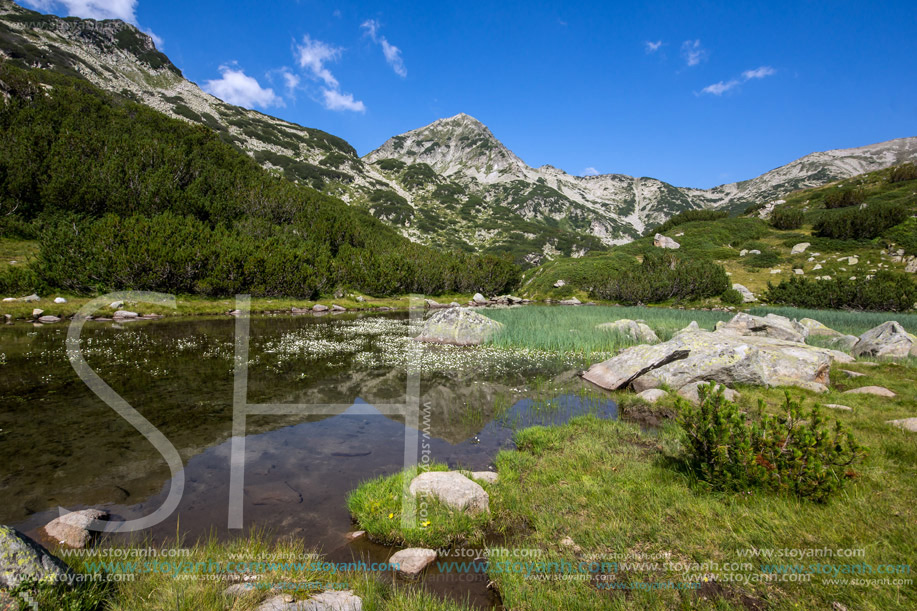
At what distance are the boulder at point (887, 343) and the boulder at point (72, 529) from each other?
30759mm

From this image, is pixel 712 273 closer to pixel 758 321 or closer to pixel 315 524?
pixel 758 321

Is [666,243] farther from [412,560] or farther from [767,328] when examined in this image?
[412,560]

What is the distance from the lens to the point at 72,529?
19.5 feet

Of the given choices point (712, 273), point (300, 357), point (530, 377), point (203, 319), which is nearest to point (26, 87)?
point (203, 319)

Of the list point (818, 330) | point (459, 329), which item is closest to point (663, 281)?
point (818, 330)

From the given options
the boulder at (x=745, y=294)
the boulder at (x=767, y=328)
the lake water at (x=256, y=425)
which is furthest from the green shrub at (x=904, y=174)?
the lake water at (x=256, y=425)

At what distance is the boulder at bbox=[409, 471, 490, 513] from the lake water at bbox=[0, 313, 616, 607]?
4.01 ft

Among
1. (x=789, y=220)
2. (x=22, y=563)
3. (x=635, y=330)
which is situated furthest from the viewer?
(x=789, y=220)

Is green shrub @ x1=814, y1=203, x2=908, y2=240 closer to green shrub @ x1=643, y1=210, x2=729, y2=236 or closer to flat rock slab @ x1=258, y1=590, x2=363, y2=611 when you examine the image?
green shrub @ x1=643, y1=210, x2=729, y2=236

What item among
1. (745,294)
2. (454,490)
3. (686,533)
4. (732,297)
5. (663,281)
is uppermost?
(663,281)

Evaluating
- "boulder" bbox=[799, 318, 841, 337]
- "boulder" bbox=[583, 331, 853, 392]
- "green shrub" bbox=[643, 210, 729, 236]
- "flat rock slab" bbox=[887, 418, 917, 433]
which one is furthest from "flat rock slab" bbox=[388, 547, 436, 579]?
"green shrub" bbox=[643, 210, 729, 236]

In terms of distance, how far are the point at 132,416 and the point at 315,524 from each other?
10.3 meters

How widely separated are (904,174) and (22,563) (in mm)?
150454

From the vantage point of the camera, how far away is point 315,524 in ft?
22.0
